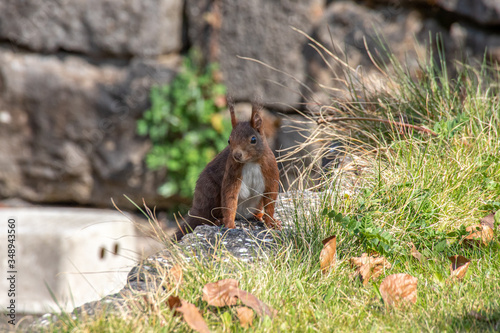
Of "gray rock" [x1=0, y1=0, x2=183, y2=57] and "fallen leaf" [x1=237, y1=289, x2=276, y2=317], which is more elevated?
"gray rock" [x1=0, y1=0, x2=183, y2=57]

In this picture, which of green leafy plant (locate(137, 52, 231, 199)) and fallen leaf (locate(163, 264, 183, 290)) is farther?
green leafy plant (locate(137, 52, 231, 199))

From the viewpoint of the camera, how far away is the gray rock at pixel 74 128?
524cm

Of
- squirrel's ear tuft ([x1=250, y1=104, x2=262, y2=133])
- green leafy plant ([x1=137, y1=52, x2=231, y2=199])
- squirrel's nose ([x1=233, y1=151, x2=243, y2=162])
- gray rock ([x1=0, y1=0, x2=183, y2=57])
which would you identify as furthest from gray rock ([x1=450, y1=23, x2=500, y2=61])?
squirrel's nose ([x1=233, y1=151, x2=243, y2=162])

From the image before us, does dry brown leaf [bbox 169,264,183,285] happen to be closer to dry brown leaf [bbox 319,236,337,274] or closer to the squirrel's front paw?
the squirrel's front paw

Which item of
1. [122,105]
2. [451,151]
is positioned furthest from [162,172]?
[451,151]

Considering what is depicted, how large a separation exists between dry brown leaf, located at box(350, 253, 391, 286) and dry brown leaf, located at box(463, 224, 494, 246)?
0.42 m

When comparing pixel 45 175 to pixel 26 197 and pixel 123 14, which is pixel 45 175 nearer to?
pixel 26 197

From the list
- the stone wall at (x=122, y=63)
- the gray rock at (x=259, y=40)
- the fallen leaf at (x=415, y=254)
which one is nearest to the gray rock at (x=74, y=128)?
the stone wall at (x=122, y=63)

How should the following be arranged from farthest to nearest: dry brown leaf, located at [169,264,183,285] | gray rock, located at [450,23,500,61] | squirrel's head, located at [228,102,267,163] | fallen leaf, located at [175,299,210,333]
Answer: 1. gray rock, located at [450,23,500,61]
2. squirrel's head, located at [228,102,267,163]
3. dry brown leaf, located at [169,264,183,285]
4. fallen leaf, located at [175,299,210,333]

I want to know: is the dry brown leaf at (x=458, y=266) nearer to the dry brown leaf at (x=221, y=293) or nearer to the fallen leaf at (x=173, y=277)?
the dry brown leaf at (x=221, y=293)

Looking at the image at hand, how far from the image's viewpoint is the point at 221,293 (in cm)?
180

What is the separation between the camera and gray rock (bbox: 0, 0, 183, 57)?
5.20m

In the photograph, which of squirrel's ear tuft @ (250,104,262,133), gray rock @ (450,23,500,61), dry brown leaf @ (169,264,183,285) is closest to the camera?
dry brown leaf @ (169,264,183,285)

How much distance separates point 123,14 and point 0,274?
2689 mm
